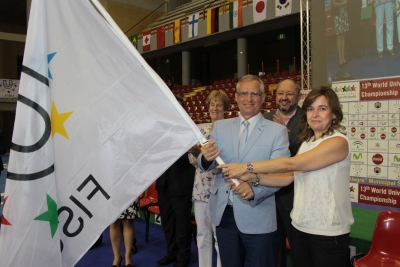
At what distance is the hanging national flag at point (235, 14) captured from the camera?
1202 cm

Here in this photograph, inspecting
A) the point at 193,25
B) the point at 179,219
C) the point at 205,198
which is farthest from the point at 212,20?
the point at 205,198

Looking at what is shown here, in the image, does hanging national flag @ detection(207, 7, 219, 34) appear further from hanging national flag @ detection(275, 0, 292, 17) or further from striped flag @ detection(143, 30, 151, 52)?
striped flag @ detection(143, 30, 151, 52)

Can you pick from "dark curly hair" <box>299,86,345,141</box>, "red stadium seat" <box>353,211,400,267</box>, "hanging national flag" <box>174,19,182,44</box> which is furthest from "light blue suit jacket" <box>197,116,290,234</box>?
"hanging national flag" <box>174,19,182,44</box>

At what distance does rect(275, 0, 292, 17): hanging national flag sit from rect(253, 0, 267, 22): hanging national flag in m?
0.49

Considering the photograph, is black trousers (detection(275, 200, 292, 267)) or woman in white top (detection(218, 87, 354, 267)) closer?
woman in white top (detection(218, 87, 354, 267))

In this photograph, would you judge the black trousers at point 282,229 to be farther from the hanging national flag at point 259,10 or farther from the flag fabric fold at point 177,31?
the flag fabric fold at point 177,31

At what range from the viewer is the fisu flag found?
1498 millimetres

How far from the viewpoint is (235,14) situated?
40.0 ft

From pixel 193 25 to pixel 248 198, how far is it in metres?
12.8

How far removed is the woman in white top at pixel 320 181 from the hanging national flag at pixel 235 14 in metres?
10.9

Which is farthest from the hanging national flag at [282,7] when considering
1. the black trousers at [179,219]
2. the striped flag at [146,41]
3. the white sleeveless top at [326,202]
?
the white sleeveless top at [326,202]

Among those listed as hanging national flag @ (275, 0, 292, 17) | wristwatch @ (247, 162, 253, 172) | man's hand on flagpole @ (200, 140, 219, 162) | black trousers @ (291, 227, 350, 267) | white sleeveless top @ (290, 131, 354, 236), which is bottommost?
black trousers @ (291, 227, 350, 267)

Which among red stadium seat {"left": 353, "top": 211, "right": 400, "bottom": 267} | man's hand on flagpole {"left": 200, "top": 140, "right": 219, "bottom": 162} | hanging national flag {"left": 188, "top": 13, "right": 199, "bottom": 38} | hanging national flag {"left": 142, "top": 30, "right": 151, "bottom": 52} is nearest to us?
man's hand on flagpole {"left": 200, "top": 140, "right": 219, "bottom": 162}

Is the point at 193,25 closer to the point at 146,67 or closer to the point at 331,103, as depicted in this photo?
the point at 331,103
